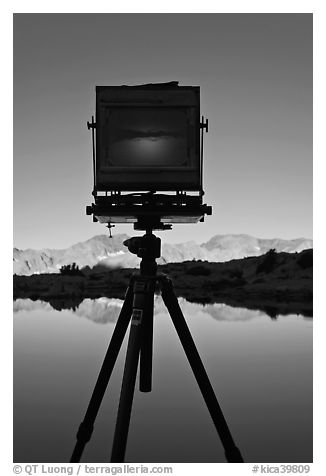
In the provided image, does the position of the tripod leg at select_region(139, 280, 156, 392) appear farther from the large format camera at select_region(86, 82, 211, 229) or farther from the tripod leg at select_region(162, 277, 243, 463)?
the large format camera at select_region(86, 82, 211, 229)

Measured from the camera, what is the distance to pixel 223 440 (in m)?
2.29

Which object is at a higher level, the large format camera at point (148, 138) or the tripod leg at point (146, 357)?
the large format camera at point (148, 138)

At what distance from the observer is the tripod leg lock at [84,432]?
2.38 m

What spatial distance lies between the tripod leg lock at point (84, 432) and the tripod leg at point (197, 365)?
0.60 metres

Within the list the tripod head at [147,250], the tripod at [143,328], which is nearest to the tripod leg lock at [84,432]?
the tripod at [143,328]

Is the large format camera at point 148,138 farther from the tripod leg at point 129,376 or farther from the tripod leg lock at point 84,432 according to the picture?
the tripod leg lock at point 84,432

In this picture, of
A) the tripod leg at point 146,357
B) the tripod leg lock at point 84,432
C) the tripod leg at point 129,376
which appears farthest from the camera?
the tripod leg at point 146,357

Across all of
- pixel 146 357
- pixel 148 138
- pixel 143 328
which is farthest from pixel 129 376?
pixel 148 138

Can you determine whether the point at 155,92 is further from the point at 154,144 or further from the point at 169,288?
the point at 169,288

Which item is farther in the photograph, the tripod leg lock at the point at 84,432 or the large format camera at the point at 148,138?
the tripod leg lock at the point at 84,432

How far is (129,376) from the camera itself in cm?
204
